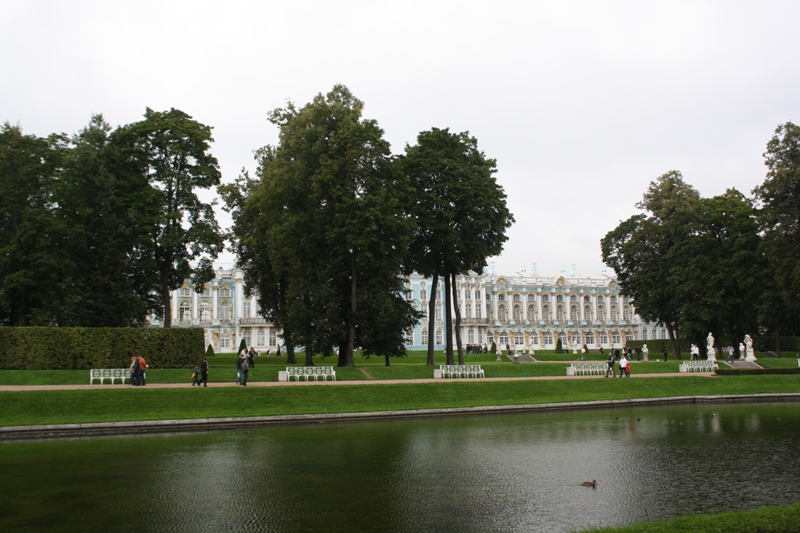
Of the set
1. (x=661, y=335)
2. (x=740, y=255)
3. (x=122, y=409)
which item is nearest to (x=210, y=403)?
(x=122, y=409)

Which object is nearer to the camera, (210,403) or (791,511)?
(791,511)

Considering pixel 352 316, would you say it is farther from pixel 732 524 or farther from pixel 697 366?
pixel 732 524

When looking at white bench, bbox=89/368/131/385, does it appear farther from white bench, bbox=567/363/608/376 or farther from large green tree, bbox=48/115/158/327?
white bench, bbox=567/363/608/376

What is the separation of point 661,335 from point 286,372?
8080 cm

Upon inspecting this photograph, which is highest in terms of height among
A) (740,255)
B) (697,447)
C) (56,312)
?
(740,255)

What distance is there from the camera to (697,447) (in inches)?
579

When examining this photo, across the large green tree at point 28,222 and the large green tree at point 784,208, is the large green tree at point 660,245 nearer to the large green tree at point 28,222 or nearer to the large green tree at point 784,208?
the large green tree at point 784,208

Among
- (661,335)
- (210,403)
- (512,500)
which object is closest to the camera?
(512,500)

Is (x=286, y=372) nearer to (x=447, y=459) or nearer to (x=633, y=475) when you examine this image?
(x=447, y=459)

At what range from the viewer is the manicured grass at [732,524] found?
6.91m

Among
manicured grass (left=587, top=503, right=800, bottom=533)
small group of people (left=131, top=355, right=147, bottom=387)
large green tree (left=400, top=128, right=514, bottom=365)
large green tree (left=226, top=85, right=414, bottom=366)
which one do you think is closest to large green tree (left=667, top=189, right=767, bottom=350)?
large green tree (left=400, top=128, right=514, bottom=365)

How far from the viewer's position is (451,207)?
36.8m

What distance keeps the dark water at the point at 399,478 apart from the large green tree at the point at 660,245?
107 ft

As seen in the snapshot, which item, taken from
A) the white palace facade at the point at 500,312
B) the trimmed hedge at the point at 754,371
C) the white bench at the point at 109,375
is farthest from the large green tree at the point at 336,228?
the white palace facade at the point at 500,312
